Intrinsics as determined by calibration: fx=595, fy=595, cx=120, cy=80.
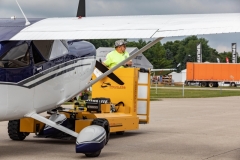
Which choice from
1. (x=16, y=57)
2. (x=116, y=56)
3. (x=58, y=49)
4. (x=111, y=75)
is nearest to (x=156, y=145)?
(x=111, y=75)

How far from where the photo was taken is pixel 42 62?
31.0 ft

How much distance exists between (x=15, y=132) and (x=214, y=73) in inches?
2457

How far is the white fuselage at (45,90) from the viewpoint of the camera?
8.82 meters

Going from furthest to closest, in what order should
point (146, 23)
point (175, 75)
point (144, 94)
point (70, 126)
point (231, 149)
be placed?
1. point (175, 75)
2. point (144, 94)
3. point (70, 126)
4. point (231, 149)
5. point (146, 23)

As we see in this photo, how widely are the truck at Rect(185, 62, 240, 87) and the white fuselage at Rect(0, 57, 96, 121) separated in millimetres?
61921

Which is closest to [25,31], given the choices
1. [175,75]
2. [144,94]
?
[144,94]

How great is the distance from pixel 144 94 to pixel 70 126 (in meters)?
2.51

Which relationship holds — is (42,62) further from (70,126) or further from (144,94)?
(144,94)

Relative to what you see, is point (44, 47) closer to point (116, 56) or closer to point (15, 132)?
point (15, 132)

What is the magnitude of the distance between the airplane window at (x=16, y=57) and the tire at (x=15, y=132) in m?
2.50

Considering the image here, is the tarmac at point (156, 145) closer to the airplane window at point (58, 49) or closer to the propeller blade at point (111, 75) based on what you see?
the propeller blade at point (111, 75)

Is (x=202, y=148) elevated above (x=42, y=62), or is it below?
below

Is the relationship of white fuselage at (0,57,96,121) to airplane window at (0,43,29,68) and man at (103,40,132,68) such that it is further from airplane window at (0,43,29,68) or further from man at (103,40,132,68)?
man at (103,40,132,68)

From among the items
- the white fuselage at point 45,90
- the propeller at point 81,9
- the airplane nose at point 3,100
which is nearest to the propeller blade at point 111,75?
the white fuselage at point 45,90
